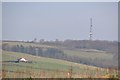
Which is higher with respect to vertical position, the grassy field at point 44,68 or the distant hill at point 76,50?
the distant hill at point 76,50

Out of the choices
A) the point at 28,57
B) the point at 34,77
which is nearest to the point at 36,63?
the point at 28,57

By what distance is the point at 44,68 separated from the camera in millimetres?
7395

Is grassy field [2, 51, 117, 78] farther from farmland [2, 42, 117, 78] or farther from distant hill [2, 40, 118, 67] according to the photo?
distant hill [2, 40, 118, 67]

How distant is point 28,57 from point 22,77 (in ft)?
3.70

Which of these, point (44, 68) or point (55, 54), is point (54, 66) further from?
point (55, 54)

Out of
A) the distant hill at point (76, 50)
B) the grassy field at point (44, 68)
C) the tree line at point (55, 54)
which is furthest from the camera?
the tree line at point (55, 54)

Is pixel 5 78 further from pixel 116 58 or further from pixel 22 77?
pixel 116 58

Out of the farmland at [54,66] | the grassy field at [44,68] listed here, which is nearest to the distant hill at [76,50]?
the farmland at [54,66]

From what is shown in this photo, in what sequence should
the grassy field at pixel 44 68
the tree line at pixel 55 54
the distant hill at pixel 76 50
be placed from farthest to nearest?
the tree line at pixel 55 54
the distant hill at pixel 76 50
the grassy field at pixel 44 68

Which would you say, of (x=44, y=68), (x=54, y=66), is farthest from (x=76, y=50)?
(x=44, y=68)

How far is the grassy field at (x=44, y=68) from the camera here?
6.93 m

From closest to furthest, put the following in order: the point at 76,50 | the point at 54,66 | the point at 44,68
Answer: the point at 44,68
the point at 54,66
the point at 76,50

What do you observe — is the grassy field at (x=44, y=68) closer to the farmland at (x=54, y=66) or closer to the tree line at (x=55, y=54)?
the farmland at (x=54, y=66)

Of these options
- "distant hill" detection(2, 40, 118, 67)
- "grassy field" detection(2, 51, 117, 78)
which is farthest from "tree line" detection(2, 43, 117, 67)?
"grassy field" detection(2, 51, 117, 78)
